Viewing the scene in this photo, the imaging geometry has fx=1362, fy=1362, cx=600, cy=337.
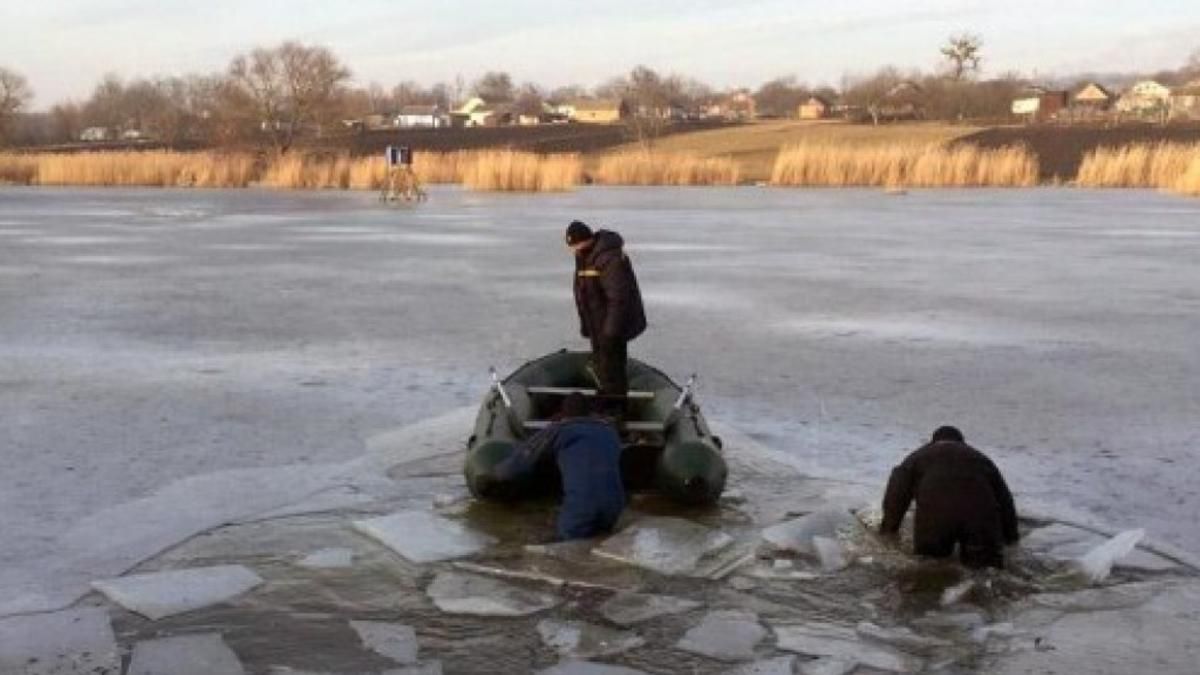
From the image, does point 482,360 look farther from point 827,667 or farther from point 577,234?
→ point 827,667

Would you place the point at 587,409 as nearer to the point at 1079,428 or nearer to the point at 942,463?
the point at 942,463

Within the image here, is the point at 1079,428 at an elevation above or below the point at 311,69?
below

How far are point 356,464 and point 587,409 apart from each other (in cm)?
148

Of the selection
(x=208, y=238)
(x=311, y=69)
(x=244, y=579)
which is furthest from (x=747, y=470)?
(x=311, y=69)

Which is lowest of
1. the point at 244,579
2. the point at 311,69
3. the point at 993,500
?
the point at 244,579

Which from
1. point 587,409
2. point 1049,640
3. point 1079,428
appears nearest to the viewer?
point 1049,640

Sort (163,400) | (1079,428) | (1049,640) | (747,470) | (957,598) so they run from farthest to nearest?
(163,400) → (1079,428) → (747,470) → (957,598) → (1049,640)

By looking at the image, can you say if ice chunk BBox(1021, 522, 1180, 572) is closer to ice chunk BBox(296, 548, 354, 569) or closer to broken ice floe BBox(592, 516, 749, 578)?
broken ice floe BBox(592, 516, 749, 578)

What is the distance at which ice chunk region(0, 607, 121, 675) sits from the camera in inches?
181

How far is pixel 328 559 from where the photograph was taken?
5848 mm

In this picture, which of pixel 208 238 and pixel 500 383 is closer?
pixel 500 383

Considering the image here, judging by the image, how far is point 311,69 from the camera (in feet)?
164

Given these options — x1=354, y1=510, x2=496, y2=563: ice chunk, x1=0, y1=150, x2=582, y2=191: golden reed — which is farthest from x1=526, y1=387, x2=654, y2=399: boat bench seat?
x1=0, y1=150, x2=582, y2=191: golden reed

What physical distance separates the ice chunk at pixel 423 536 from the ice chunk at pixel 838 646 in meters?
1.59
